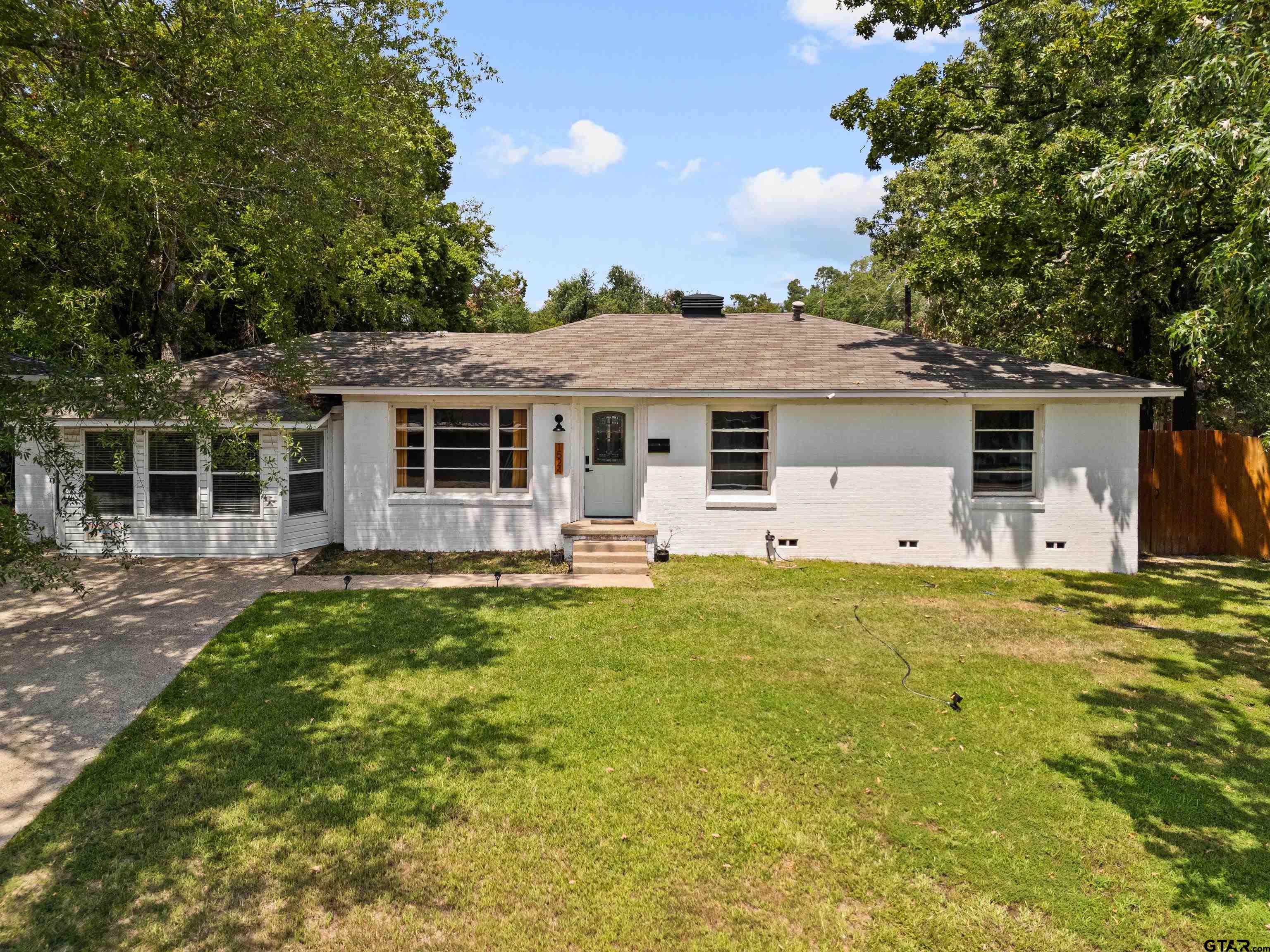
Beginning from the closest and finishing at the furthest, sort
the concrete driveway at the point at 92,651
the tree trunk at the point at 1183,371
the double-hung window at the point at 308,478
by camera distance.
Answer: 1. the concrete driveway at the point at 92,651
2. the double-hung window at the point at 308,478
3. the tree trunk at the point at 1183,371

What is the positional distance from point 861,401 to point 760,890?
29.4 feet

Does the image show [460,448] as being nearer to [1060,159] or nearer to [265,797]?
[265,797]

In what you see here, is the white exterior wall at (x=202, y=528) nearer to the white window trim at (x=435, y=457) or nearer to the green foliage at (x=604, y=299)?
the white window trim at (x=435, y=457)

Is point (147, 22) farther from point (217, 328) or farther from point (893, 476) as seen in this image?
point (893, 476)

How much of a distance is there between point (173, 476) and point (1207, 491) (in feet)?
60.8

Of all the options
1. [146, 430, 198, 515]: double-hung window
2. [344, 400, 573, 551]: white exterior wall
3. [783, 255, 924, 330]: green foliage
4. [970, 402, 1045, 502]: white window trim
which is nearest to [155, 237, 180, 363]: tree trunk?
[146, 430, 198, 515]: double-hung window

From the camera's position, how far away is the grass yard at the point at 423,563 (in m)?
10.1

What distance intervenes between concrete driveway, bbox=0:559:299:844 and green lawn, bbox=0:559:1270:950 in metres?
0.29

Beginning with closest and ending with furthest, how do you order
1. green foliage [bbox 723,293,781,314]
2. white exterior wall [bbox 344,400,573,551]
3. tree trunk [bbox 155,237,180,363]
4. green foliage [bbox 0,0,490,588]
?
green foliage [bbox 0,0,490,588], white exterior wall [bbox 344,400,573,551], tree trunk [bbox 155,237,180,363], green foliage [bbox 723,293,781,314]

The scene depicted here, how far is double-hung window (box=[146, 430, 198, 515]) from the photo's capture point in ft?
35.4

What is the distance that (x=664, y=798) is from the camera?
14.0 feet

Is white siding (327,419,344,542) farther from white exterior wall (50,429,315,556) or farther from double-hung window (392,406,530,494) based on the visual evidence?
double-hung window (392,406,530,494)

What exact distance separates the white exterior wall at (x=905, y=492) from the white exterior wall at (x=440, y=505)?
1742 millimetres

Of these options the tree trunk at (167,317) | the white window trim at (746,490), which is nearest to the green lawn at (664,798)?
the white window trim at (746,490)
